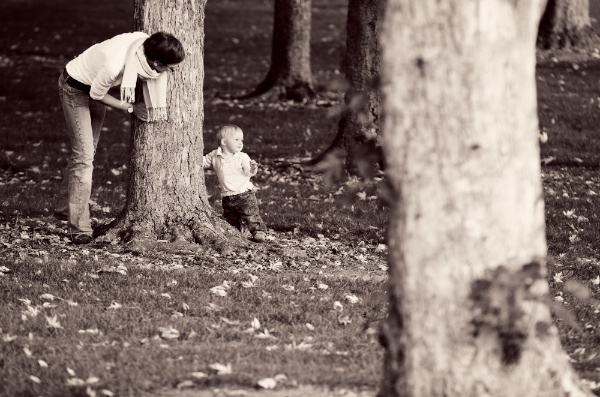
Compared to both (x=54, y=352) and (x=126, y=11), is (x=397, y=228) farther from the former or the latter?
(x=126, y=11)

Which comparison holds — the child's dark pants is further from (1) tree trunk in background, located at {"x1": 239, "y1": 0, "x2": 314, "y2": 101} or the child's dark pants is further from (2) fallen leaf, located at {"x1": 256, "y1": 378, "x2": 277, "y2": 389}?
(1) tree trunk in background, located at {"x1": 239, "y1": 0, "x2": 314, "y2": 101}

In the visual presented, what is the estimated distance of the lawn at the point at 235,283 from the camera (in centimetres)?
521

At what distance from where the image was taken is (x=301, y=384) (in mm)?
5074

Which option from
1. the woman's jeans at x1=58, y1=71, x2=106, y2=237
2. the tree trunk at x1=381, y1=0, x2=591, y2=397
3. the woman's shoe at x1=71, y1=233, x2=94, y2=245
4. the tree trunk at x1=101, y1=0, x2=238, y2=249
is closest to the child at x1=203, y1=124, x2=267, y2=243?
the tree trunk at x1=101, y1=0, x2=238, y2=249

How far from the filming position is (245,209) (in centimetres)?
852

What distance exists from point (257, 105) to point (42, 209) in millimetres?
7124

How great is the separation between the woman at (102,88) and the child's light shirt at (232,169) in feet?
2.34

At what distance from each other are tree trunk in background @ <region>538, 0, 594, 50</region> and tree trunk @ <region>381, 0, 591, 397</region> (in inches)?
610

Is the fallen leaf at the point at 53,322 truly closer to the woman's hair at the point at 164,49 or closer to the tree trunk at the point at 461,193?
the woman's hair at the point at 164,49

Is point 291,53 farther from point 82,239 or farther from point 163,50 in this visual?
point 163,50

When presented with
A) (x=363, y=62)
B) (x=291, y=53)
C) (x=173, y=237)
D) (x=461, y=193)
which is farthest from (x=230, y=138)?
(x=291, y=53)

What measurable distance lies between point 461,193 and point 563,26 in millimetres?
15902

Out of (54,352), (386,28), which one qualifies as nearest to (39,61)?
(54,352)

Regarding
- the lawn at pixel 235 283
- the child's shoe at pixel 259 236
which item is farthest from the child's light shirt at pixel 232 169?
the lawn at pixel 235 283
